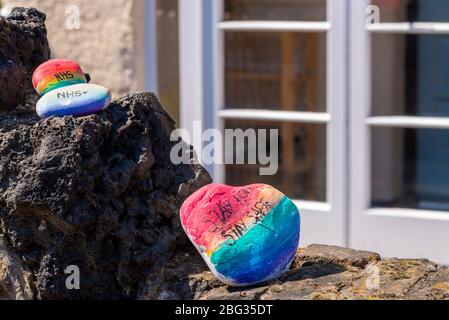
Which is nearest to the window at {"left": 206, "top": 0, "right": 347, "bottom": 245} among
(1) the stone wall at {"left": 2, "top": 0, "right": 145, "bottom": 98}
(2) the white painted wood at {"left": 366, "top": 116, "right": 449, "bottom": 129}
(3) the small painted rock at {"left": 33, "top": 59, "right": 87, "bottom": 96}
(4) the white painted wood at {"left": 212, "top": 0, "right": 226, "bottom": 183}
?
(4) the white painted wood at {"left": 212, "top": 0, "right": 226, "bottom": 183}

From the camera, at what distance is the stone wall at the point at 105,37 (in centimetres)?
439

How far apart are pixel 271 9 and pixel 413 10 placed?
81 cm

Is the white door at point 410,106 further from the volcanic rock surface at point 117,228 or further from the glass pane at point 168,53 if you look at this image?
the volcanic rock surface at point 117,228

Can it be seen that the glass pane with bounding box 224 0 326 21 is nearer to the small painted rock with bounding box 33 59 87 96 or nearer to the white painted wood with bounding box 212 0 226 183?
the white painted wood with bounding box 212 0 226 183

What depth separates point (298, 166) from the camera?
5.55 m

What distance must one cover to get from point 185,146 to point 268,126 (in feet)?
9.76

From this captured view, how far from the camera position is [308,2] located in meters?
5.29

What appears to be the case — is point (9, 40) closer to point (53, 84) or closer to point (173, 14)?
point (53, 84)

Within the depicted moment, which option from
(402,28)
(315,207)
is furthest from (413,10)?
(315,207)

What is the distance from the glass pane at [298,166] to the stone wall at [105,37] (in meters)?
1.06

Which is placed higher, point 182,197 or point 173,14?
point 173,14

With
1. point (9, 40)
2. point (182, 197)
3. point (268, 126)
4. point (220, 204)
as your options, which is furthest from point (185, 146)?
point (268, 126)

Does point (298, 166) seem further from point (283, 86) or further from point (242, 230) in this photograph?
point (242, 230)
